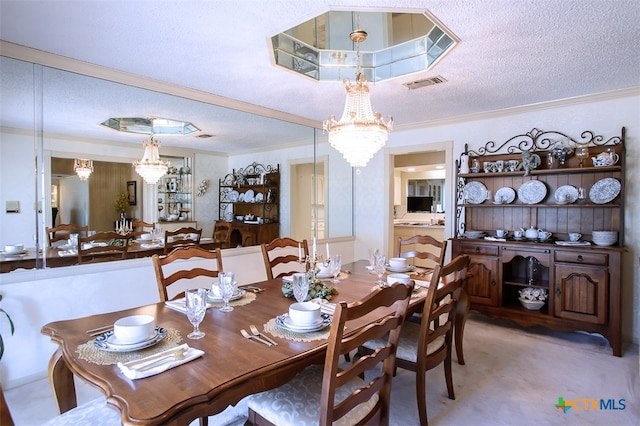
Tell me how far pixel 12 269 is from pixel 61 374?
152cm

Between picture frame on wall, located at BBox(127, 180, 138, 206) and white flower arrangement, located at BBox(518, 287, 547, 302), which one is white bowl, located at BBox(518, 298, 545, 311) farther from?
picture frame on wall, located at BBox(127, 180, 138, 206)

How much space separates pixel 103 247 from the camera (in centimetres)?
300

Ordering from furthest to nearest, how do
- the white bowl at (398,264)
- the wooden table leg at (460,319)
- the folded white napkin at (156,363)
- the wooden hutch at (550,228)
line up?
the wooden hutch at (550,228) → the white bowl at (398,264) → the wooden table leg at (460,319) → the folded white napkin at (156,363)

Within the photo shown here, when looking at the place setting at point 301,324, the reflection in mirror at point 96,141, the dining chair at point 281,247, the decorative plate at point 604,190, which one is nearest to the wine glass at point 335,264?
the dining chair at point 281,247

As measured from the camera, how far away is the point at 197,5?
1.95 meters

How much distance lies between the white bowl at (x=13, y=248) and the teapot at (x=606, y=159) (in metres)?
4.90

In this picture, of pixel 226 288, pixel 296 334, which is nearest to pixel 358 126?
pixel 226 288

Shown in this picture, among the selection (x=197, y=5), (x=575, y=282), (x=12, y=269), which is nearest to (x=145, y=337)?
(x=197, y=5)

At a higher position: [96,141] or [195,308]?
[96,141]

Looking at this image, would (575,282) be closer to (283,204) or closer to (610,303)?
(610,303)

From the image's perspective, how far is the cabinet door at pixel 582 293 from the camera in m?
3.07

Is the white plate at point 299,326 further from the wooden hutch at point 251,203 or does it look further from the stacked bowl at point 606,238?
the stacked bowl at point 606,238

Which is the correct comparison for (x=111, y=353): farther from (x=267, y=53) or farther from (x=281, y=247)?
(x=267, y=53)

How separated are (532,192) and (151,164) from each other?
3.93 metres
